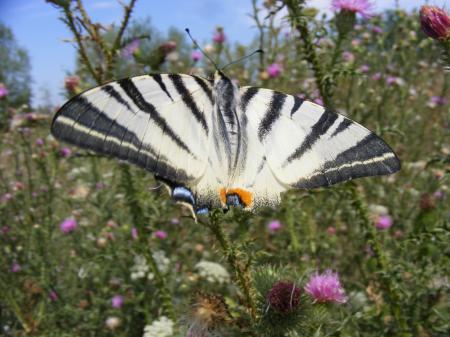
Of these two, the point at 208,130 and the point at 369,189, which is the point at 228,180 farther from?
the point at 369,189

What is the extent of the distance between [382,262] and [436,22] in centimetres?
115

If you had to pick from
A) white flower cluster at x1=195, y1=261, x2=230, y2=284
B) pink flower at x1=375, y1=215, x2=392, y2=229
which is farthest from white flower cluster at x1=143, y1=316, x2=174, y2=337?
pink flower at x1=375, y1=215, x2=392, y2=229

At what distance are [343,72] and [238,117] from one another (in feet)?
2.21

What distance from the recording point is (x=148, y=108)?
5.27ft

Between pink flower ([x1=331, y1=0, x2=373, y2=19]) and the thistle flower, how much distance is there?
5.86 ft

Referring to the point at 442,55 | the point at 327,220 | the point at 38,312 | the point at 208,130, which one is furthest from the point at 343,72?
the point at 38,312

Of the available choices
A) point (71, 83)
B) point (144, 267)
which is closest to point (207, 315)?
point (144, 267)

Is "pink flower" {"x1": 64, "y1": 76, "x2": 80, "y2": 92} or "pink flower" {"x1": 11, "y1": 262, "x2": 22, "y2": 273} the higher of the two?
"pink flower" {"x1": 64, "y1": 76, "x2": 80, "y2": 92}

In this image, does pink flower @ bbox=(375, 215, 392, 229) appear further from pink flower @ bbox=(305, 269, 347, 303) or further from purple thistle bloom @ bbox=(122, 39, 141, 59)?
purple thistle bloom @ bbox=(122, 39, 141, 59)

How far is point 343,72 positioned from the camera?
6.98 ft

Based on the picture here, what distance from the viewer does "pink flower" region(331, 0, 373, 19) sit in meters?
2.58

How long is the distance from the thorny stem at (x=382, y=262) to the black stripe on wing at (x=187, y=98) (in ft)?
3.04

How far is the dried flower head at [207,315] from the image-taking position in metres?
1.40

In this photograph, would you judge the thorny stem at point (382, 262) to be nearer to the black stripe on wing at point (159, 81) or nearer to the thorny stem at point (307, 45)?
the thorny stem at point (307, 45)
